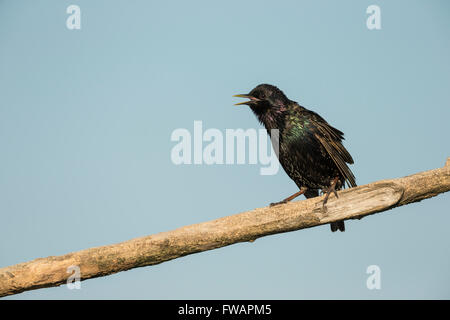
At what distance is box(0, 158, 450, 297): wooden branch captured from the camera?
477 cm

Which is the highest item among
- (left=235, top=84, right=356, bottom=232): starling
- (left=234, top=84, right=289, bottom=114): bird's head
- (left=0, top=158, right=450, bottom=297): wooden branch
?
(left=234, top=84, right=289, bottom=114): bird's head

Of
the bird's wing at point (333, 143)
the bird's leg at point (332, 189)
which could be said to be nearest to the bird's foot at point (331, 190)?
the bird's leg at point (332, 189)

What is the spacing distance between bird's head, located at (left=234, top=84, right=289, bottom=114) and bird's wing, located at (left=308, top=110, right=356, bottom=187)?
473 millimetres

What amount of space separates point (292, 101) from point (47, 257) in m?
3.73

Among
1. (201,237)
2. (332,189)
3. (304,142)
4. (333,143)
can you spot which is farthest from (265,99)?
(201,237)

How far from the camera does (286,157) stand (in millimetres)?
5969

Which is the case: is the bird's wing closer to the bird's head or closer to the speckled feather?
the speckled feather

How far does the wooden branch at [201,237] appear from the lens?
477cm

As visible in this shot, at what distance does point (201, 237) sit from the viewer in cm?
480

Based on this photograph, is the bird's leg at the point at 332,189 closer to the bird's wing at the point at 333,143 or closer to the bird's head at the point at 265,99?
the bird's wing at the point at 333,143

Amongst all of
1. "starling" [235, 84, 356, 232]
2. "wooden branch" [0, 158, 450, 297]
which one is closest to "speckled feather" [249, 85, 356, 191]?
"starling" [235, 84, 356, 232]

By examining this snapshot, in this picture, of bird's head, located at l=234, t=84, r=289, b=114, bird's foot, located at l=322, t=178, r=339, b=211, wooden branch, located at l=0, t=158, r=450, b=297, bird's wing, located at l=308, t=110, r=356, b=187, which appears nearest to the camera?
wooden branch, located at l=0, t=158, r=450, b=297
